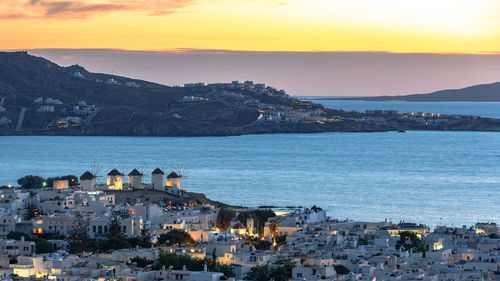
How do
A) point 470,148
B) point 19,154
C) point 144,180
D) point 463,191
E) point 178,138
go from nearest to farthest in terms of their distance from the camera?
point 463,191, point 144,180, point 19,154, point 470,148, point 178,138

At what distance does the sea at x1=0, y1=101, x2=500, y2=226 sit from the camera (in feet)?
233

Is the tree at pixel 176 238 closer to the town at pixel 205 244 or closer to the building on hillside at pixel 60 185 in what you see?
the town at pixel 205 244

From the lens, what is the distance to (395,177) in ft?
313

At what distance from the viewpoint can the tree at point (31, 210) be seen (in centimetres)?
5103

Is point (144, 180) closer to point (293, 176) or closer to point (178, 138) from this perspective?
point (293, 176)

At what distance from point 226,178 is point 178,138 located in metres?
83.0

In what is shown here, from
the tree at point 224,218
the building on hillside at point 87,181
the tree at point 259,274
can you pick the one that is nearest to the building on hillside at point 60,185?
the building on hillside at point 87,181

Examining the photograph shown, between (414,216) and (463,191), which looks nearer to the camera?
(414,216)

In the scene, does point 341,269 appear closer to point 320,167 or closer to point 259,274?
point 259,274

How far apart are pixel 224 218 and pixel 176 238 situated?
32.0ft

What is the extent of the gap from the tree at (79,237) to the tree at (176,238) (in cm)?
270

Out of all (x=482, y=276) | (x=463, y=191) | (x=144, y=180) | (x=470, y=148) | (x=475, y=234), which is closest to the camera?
(x=482, y=276)

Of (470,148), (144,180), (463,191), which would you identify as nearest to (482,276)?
(463,191)

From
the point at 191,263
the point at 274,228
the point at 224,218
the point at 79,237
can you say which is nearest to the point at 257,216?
the point at 224,218
